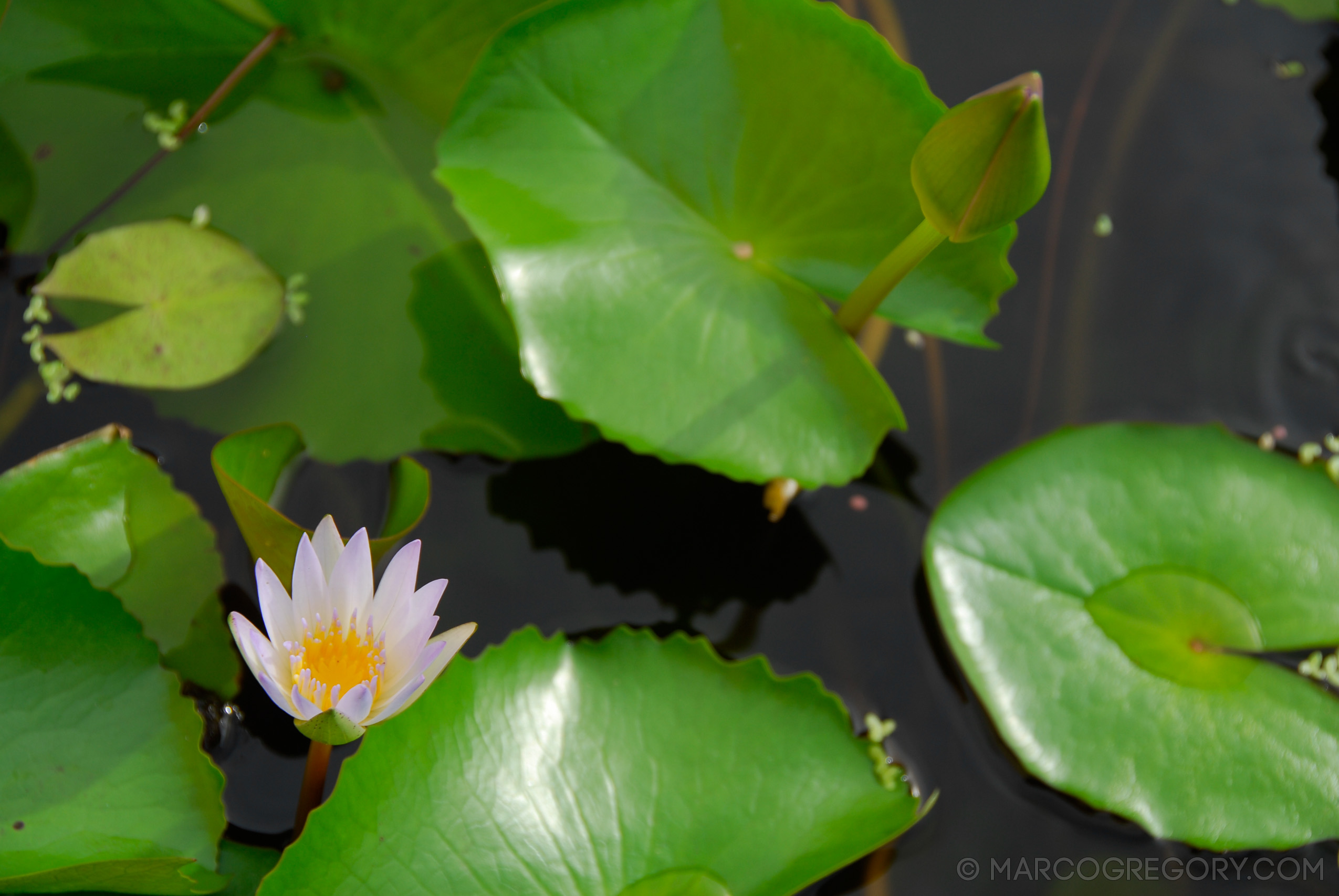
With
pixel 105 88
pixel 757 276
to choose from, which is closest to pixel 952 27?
pixel 757 276

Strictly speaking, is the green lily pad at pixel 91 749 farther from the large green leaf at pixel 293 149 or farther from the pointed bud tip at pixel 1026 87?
the pointed bud tip at pixel 1026 87

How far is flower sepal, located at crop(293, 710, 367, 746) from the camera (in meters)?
1.00

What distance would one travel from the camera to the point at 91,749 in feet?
4.06

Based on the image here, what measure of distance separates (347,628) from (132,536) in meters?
0.56

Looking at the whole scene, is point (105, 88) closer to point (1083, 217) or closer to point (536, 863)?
point (536, 863)

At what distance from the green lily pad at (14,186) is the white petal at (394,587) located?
1.25m

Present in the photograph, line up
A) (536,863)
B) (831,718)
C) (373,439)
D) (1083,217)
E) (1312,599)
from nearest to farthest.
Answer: (536,863), (831,718), (1312,599), (373,439), (1083,217)

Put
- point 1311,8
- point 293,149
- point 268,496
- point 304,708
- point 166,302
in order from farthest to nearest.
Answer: point 1311,8 < point 293,149 < point 166,302 < point 268,496 < point 304,708

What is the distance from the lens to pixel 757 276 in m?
1.52

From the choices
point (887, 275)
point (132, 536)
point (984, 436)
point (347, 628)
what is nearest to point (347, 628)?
point (347, 628)

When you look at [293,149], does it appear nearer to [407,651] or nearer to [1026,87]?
[407,651]

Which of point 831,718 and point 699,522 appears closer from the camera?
point 831,718

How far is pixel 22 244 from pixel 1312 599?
8.19ft

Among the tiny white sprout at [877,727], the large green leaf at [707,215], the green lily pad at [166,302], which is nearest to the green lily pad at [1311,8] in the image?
the large green leaf at [707,215]
